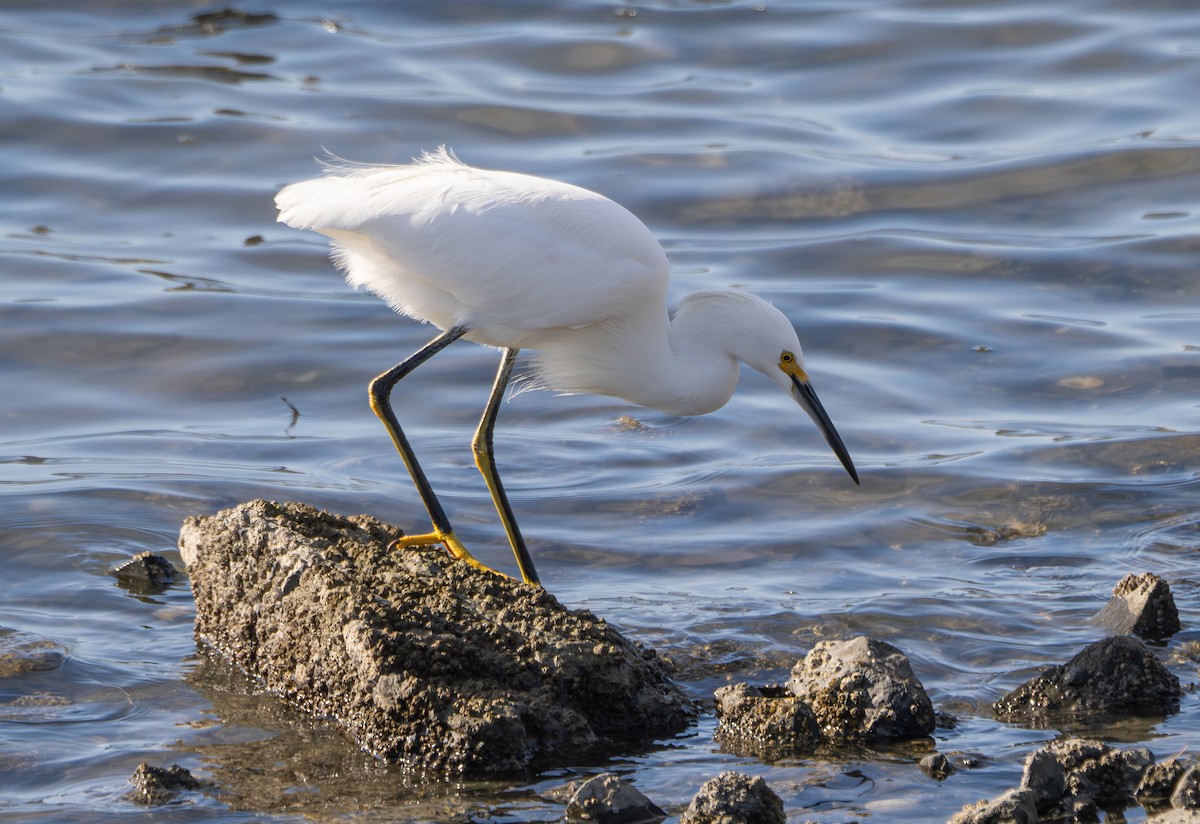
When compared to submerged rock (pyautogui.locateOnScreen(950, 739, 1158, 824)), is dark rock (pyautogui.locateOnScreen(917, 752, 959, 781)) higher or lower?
lower

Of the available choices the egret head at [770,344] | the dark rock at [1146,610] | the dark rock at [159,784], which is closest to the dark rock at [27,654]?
the dark rock at [159,784]

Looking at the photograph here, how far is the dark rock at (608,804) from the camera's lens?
514 centimetres

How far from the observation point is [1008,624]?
7344mm

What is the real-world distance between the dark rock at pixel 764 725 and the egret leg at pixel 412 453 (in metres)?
1.44

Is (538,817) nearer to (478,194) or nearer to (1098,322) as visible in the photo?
(478,194)

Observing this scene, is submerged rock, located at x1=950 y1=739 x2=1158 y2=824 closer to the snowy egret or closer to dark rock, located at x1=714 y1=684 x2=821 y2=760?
dark rock, located at x1=714 y1=684 x2=821 y2=760

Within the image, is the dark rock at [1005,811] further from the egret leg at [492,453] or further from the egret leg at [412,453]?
the egret leg at [492,453]

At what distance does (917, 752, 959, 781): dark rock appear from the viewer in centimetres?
556

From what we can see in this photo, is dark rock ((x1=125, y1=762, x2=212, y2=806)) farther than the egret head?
No

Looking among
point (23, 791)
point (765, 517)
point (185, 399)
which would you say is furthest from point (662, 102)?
point (23, 791)

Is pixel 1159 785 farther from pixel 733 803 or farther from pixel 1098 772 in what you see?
pixel 733 803

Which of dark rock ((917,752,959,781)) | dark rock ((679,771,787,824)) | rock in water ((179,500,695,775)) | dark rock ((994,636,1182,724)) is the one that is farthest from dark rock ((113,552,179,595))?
dark rock ((994,636,1182,724))

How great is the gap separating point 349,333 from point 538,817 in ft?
23.9

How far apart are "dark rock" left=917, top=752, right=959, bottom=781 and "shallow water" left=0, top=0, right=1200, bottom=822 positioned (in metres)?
0.06
